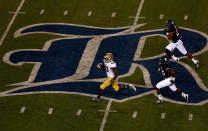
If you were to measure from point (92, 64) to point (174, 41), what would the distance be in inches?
142

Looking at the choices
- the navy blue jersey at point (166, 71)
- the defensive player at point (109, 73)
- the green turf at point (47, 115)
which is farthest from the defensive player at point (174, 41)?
the green turf at point (47, 115)

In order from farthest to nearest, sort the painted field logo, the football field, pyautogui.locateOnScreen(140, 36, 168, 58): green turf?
pyautogui.locateOnScreen(140, 36, 168, 58): green turf → the painted field logo → the football field

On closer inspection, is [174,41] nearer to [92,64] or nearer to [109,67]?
[92,64]

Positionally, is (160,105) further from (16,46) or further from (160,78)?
(16,46)

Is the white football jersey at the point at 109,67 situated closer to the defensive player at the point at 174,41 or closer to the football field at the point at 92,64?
the football field at the point at 92,64

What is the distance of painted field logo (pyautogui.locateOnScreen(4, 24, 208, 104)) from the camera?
24.8m

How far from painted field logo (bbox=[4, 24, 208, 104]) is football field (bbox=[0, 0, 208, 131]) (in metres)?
0.04

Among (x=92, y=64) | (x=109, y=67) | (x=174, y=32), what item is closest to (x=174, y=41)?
(x=174, y=32)

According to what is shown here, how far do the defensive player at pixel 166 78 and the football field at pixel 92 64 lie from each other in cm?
36

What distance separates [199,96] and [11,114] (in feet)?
23.8

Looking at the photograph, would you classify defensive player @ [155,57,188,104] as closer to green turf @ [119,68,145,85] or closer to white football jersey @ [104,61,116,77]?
green turf @ [119,68,145,85]

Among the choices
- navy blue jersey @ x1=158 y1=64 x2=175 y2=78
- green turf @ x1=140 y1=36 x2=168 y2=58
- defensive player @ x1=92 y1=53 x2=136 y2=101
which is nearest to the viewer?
navy blue jersey @ x1=158 y1=64 x2=175 y2=78

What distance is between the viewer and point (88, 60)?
2677 centimetres

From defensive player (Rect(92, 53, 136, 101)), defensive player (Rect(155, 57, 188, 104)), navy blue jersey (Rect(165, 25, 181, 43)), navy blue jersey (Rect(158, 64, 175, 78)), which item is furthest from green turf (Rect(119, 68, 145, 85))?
navy blue jersey (Rect(165, 25, 181, 43))
